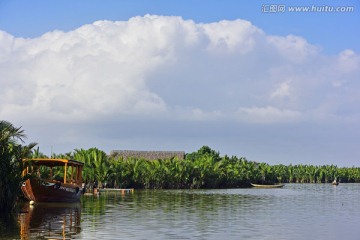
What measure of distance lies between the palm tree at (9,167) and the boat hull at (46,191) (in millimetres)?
7130

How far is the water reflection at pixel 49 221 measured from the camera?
73.7 ft

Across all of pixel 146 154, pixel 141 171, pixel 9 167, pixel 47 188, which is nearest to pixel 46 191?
pixel 47 188

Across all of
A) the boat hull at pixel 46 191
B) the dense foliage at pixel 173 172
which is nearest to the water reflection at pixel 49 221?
the boat hull at pixel 46 191

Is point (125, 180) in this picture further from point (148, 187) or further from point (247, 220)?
point (247, 220)

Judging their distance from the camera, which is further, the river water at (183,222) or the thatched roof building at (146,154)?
the thatched roof building at (146,154)

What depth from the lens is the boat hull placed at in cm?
3603

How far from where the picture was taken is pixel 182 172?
232 ft

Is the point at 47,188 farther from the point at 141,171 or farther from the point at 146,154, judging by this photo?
the point at 146,154

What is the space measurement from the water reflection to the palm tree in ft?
→ 3.50

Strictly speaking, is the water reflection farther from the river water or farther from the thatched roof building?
the thatched roof building

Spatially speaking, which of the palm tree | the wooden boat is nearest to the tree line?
the palm tree

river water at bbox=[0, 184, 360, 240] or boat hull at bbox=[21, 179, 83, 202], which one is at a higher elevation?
boat hull at bbox=[21, 179, 83, 202]

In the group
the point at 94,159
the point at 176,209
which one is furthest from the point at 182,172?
the point at 176,209

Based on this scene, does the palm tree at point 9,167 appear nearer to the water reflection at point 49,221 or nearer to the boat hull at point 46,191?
the water reflection at point 49,221
